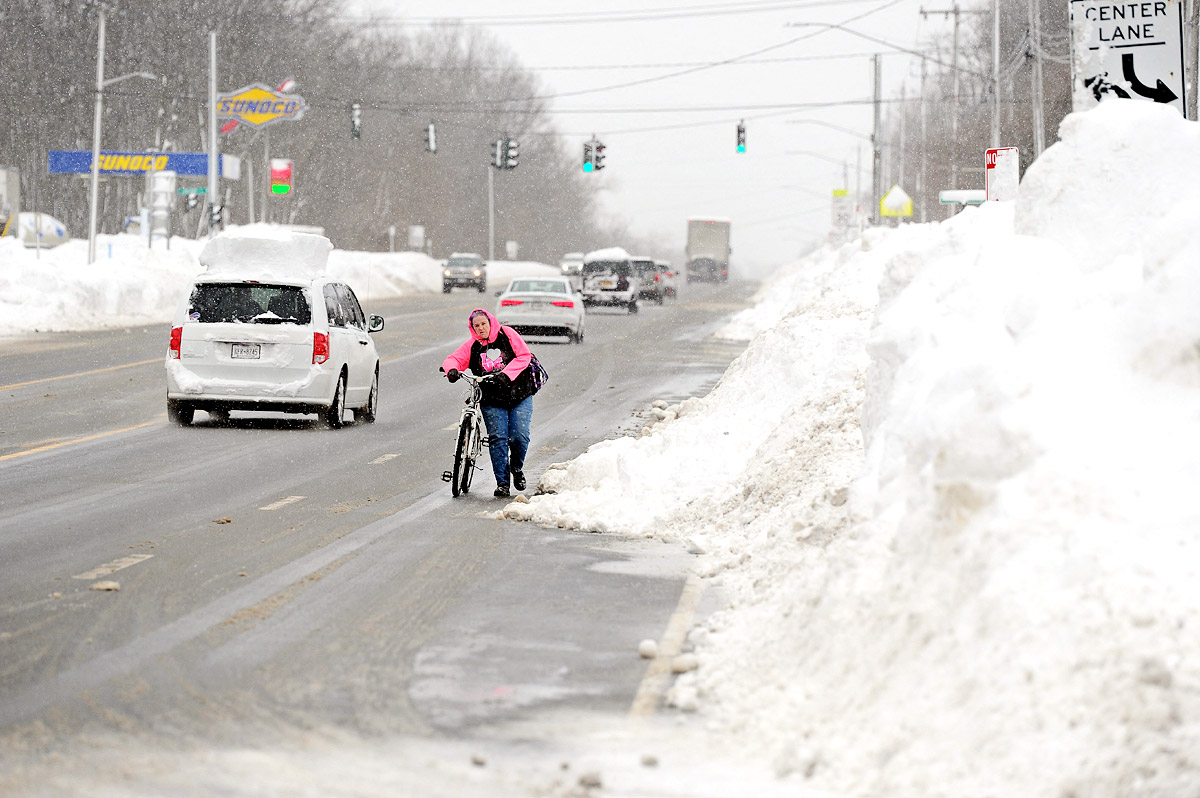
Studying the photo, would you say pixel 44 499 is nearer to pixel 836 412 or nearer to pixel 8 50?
pixel 836 412

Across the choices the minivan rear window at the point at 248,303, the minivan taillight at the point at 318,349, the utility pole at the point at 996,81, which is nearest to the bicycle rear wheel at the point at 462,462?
the minivan taillight at the point at 318,349

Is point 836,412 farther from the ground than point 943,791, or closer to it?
farther from the ground

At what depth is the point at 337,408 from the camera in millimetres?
18156

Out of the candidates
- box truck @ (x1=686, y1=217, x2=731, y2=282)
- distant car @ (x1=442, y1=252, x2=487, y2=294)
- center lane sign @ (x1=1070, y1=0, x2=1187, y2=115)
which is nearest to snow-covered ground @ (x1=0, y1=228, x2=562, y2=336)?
distant car @ (x1=442, y1=252, x2=487, y2=294)

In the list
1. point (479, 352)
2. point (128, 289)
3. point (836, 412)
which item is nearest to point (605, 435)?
point (479, 352)

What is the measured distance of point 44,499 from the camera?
1200cm

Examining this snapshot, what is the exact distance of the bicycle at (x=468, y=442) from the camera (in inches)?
506

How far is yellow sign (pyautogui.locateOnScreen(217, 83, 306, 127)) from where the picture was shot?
72.6 meters

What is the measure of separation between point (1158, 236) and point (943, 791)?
315 centimetres

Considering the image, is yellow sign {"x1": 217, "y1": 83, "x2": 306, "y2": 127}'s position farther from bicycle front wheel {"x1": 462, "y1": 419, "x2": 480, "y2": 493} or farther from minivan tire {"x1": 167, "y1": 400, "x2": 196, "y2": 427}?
bicycle front wheel {"x1": 462, "y1": 419, "x2": 480, "y2": 493}

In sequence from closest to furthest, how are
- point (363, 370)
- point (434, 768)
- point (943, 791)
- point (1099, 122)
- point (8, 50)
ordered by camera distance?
point (943, 791)
point (434, 768)
point (1099, 122)
point (363, 370)
point (8, 50)

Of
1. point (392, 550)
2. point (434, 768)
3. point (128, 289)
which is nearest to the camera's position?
point (434, 768)

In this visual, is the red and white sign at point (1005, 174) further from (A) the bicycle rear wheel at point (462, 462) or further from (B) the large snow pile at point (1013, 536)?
(B) the large snow pile at point (1013, 536)

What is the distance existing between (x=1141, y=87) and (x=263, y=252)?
37.0 ft
